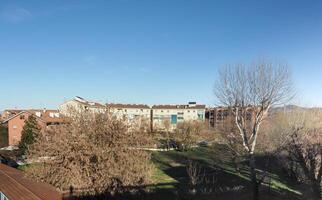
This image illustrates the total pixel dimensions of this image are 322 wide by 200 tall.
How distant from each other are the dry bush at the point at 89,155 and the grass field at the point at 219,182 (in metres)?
2.79

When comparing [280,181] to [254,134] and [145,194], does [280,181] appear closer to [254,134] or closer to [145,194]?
[254,134]

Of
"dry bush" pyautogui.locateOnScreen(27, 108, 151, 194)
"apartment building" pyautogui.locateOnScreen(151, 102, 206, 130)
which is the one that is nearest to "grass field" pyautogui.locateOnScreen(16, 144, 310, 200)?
"dry bush" pyautogui.locateOnScreen(27, 108, 151, 194)

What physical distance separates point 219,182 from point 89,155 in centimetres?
→ 1184

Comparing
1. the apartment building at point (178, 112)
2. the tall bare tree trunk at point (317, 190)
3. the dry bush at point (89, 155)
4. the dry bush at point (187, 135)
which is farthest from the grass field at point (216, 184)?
the apartment building at point (178, 112)

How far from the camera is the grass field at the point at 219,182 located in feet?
52.7

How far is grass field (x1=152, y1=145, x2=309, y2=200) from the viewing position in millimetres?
16062

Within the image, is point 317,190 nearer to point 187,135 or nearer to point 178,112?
point 187,135

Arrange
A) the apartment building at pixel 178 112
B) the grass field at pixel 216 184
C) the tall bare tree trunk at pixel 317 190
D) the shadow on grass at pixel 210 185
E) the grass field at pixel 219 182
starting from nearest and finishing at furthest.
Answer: the tall bare tree trunk at pixel 317 190 < the shadow on grass at pixel 210 185 < the grass field at pixel 216 184 < the grass field at pixel 219 182 < the apartment building at pixel 178 112

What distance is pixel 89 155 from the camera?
13.0 m

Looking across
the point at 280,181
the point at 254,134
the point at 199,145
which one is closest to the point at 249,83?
the point at 254,134

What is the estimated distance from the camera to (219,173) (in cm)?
2503

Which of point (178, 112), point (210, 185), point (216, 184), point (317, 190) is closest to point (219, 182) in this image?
point (216, 184)

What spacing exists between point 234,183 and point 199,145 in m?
26.7

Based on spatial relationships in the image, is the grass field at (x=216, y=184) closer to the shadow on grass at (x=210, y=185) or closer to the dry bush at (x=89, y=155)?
the shadow on grass at (x=210, y=185)
